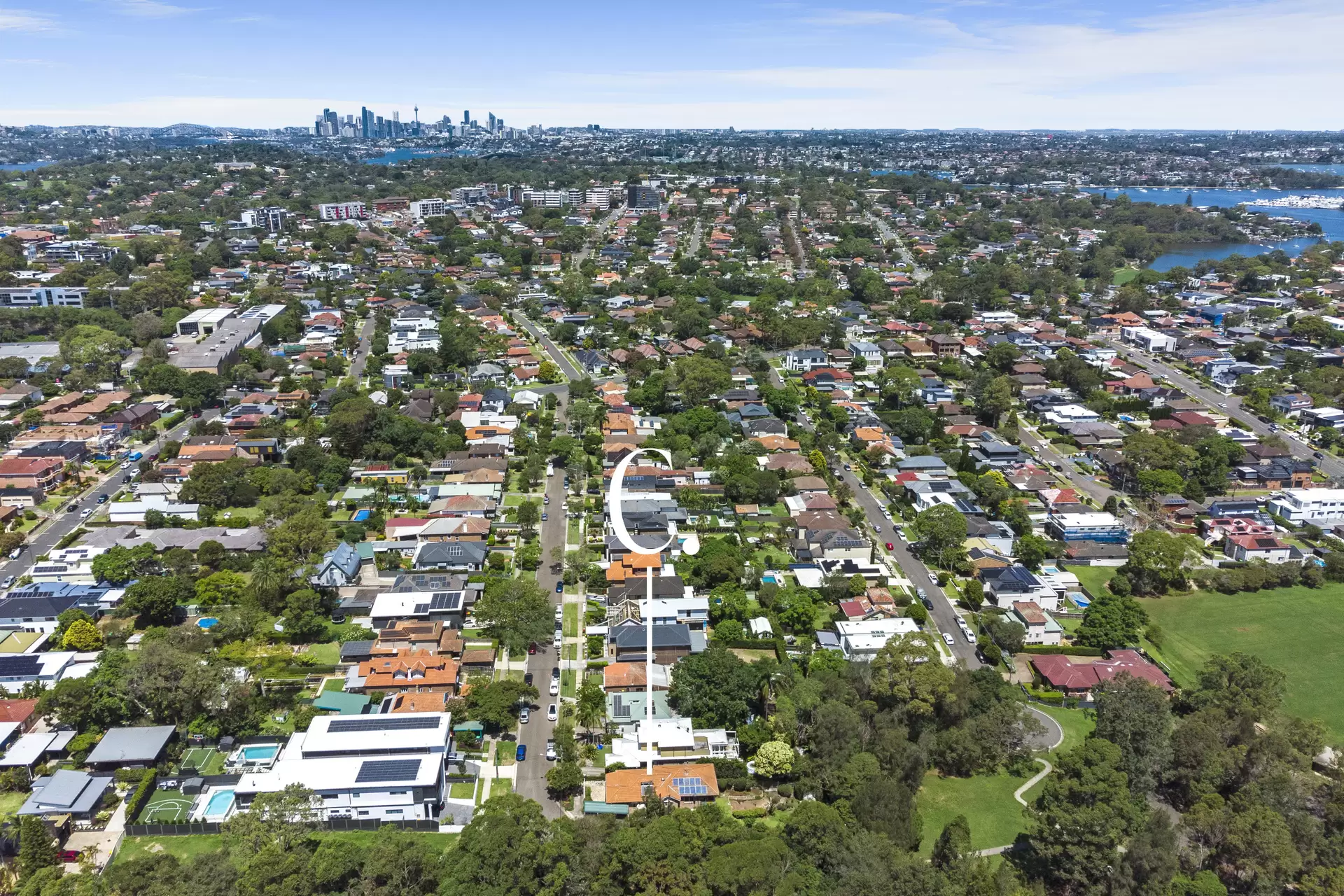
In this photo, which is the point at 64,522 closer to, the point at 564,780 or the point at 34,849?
the point at 34,849

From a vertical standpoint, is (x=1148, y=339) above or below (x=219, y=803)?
above

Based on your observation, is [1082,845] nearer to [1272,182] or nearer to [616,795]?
[616,795]

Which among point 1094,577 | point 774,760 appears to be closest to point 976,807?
point 774,760

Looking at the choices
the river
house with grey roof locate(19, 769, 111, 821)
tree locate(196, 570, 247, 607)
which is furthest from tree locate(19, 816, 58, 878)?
the river

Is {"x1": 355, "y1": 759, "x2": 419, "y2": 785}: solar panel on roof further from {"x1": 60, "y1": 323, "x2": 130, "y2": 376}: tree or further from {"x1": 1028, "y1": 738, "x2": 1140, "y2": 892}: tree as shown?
{"x1": 60, "y1": 323, "x2": 130, "y2": 376}: tree

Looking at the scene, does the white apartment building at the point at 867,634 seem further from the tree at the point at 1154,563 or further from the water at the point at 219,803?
the water at the point at 219,803

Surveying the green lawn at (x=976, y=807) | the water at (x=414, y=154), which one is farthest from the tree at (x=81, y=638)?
the water at (x=414, y=154)

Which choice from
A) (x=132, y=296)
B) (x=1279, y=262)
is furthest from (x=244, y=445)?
(x=1279, y=262)
